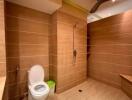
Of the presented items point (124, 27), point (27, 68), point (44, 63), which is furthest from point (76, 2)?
point (27, 68)

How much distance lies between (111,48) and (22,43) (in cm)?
285

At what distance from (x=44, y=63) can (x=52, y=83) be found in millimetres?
643

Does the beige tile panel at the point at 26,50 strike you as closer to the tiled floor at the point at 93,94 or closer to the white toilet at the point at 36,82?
the white toilet at the point at 36,82

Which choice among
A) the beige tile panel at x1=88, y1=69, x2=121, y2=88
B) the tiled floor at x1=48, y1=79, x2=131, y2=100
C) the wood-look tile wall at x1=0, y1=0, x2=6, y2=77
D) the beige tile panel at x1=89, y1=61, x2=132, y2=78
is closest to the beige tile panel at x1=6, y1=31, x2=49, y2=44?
the wood-look tile wall at x1=0, y1=0, x2=6, y2=77

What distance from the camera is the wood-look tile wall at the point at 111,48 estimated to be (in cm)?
269

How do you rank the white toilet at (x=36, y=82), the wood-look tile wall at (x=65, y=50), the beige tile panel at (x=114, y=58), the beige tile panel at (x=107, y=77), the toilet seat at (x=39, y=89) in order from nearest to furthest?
1. the toilet seat at (x=39, y=89)
2. the white toilet at (x=36, y=82)
3. the wood-look tile wall at (x=65, y=50)
4. the beige tile panel at (x=114, y=58)
5. the beige tile panel at (x=107, y=77)

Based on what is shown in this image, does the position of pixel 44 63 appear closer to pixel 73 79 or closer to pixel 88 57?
pixel 73 79

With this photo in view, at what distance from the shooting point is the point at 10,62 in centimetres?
210

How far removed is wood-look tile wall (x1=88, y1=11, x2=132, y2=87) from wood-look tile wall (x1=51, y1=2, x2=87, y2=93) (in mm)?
648

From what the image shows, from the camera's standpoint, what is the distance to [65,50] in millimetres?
2729

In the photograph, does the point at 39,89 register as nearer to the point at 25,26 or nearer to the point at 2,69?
the point at 2,69

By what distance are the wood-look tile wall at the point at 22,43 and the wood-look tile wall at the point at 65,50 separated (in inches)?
14.1

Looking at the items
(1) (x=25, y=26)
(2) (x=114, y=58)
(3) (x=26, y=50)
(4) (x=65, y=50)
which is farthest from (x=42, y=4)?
(2) (x=114, y=58)

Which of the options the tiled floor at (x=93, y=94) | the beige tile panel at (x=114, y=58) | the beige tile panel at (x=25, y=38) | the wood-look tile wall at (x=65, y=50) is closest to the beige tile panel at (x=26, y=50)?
the beige tile panel at (x=25, y=38)
